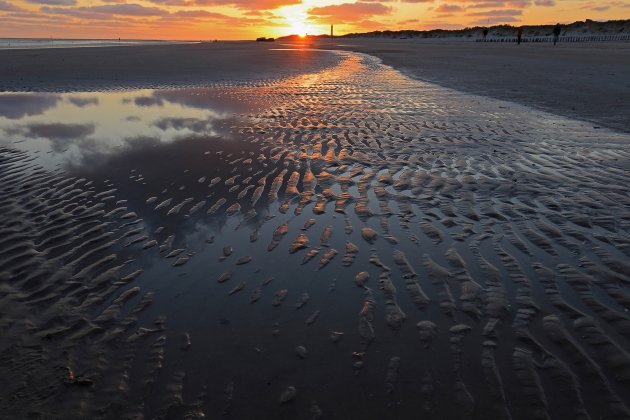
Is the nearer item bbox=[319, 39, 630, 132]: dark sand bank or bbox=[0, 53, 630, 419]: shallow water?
bbox=[0, 53, 630, 419]: shallow water

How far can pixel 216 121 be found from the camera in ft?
44.0

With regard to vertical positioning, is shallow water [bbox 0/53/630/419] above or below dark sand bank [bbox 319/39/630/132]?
below

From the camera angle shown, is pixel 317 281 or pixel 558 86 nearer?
pixel 317 281

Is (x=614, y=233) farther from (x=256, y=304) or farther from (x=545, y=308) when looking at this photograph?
(x=256, y=304)

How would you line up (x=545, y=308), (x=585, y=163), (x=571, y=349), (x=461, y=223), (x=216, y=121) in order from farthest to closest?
(x=216, y=121) → (x=585, y=163) → (x=461, y=223) → (x=545, y=308) → (x=571, y=349)

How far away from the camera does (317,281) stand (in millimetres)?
4766

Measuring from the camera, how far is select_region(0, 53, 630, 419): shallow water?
3.25m

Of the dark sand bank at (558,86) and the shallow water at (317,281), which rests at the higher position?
the dark sand bank at (558,86)

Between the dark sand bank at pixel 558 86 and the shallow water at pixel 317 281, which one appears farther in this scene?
the dark sand bank at pixel 558 86

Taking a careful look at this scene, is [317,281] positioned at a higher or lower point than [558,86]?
lower

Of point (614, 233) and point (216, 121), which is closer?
point (614, 233)

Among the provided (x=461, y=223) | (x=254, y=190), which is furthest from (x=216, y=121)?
(x=461, y=223)

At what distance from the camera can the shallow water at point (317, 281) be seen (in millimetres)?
3252

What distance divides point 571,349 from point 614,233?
2.84 m
